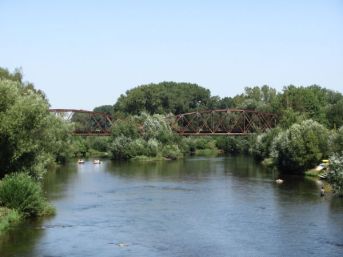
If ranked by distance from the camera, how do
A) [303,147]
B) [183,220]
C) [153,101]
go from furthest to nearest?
[153,101], [303,147], [183,220]

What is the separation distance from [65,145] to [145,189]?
2654cm

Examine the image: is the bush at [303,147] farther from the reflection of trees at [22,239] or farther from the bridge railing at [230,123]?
the reflection of trees at [22,239]

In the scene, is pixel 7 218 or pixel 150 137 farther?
pixel 150 137

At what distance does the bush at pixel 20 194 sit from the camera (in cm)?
3584

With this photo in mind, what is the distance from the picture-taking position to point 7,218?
34.4 metres

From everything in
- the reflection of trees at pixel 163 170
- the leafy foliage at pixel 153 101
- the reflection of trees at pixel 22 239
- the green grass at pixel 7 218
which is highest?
the leafy foliage at pixel 153 101

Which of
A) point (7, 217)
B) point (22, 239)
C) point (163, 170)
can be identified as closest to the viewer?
point (22, 239)

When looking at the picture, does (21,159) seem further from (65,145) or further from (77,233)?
(65,145)

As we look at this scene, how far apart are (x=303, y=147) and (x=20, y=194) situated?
33357 mm

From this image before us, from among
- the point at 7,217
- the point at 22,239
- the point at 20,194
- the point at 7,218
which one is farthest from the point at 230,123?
the point at 22,239

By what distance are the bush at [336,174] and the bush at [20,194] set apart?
20.7 m

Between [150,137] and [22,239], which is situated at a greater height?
[150,137]

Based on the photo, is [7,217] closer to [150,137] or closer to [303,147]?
[303,147]

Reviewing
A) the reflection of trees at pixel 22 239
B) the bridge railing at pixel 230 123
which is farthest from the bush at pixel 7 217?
the bridge railing at pixel 230 123
